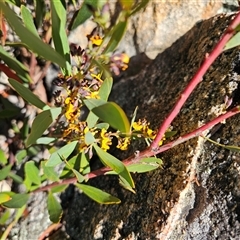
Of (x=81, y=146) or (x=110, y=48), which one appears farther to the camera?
(x=81, y=146)

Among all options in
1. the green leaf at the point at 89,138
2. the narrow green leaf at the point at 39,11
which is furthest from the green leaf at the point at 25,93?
the narrow green leaf at the point at 39,11

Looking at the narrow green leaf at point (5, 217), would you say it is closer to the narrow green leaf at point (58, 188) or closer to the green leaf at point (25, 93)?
the narrow green leaf at point (58, 188)

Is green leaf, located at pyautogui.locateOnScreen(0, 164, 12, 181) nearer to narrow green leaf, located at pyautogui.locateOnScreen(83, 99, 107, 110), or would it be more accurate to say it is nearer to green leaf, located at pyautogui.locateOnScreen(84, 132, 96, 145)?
green leaf, located at pyautogui.locateOnScreen(84, 132, 96, 145)

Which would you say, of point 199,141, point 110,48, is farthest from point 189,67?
point 110,48

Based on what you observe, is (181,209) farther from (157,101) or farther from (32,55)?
(32,55)

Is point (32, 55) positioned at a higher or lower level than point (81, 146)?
higher

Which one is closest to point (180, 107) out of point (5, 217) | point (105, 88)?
point (105, 88)
